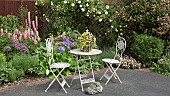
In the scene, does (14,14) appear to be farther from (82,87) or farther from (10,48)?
(82,87)

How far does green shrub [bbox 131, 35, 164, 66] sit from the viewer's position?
296 inches

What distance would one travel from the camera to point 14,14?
9.53 m

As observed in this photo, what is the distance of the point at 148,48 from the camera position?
7.53m

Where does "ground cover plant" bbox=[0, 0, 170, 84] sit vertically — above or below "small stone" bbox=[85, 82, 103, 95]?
above

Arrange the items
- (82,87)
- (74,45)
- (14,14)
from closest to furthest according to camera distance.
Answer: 1. (82,87)
2. (74,45)
3. (14,14)

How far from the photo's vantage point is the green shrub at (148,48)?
7.51 meters

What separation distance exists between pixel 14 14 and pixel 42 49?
326 cm

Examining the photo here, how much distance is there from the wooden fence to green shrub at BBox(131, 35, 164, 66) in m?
4.14

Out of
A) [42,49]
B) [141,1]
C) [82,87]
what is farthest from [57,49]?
[141,1]

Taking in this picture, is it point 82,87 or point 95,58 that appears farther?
point 95,58

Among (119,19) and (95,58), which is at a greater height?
(119,19)

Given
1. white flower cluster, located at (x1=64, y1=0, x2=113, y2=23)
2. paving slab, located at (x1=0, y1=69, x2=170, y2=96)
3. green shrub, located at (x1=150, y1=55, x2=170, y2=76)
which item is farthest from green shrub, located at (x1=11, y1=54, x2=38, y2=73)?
green shrub, located at (x1=150, y1=55, x2=170, y2=76)

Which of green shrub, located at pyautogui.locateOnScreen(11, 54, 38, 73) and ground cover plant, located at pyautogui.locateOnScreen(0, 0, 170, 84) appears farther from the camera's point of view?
ground cover plant, located at pyautogui.locateOnScreen(0, 0, 170, 84)

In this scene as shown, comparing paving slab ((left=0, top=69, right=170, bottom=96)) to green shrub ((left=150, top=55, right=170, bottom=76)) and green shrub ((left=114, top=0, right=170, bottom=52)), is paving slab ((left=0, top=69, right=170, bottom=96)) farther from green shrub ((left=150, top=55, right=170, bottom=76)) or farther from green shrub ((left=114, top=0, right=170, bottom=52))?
green shrub ((left=114, top=0, right=170, bottom=52))
